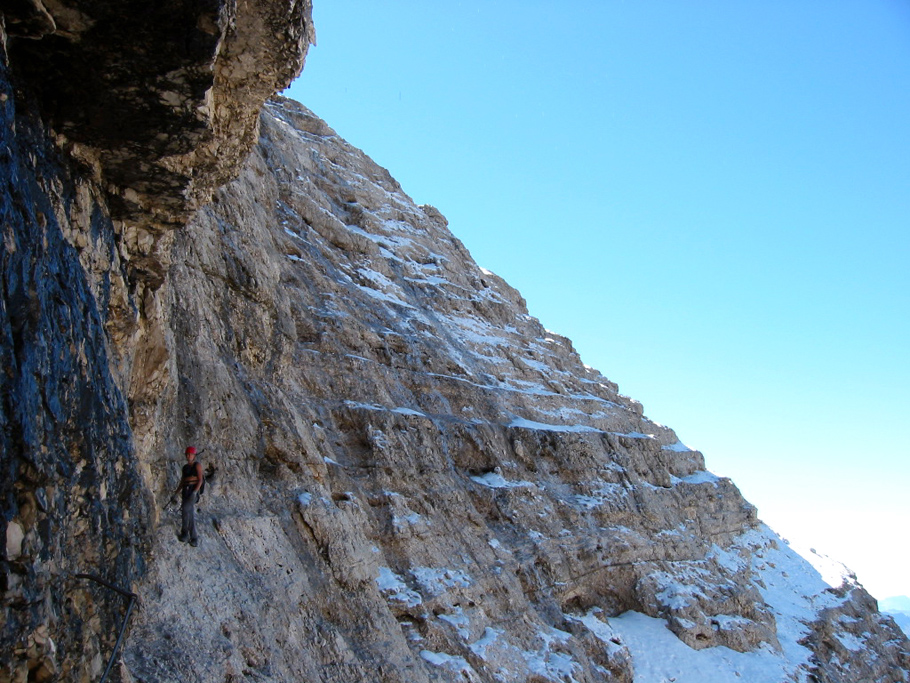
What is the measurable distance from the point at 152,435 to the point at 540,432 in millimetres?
22752

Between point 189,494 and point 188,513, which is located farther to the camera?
point 188,513

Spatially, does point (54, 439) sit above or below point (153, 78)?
below

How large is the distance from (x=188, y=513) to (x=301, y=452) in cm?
630

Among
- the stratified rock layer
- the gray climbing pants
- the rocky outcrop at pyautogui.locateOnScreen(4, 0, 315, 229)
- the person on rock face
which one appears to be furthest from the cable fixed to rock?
the gray climbing pants

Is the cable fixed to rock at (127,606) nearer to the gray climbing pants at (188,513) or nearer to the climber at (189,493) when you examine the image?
the climber at (189,493)

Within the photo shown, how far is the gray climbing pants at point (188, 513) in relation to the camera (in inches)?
483

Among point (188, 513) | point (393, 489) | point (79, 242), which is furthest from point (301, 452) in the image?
point (79, 242)

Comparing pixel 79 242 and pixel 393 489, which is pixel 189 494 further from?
pixel 393 489

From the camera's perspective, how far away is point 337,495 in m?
20.1

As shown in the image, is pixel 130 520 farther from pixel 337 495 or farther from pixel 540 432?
pixel 540 432

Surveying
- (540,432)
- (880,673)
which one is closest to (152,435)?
(540,432)

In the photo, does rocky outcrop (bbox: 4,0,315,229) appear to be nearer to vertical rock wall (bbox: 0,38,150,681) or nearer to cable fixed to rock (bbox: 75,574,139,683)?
vertical rock wall (bbox: 0,38,150,681)

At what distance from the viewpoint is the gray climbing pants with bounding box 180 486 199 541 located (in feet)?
40.3

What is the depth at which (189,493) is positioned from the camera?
12.2 meters
